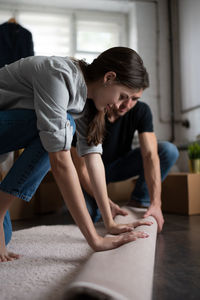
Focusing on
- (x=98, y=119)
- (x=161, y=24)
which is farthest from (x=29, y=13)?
(x=98, y=119)

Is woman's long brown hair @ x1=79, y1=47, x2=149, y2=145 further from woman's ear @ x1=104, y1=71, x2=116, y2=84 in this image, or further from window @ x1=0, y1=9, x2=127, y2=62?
window @ x1=0, y1=9, x2=127, y2=62

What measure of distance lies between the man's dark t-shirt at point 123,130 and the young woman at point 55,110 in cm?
76

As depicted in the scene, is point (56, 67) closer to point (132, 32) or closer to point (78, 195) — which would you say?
point (78, 195)

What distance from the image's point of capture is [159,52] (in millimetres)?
4082

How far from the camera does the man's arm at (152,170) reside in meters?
1.59

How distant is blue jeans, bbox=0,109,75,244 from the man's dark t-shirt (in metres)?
0.91

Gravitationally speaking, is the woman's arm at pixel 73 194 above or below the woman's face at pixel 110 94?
below

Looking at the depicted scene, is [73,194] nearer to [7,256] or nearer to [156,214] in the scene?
[7,256]

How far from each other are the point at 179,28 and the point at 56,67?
11.2ft

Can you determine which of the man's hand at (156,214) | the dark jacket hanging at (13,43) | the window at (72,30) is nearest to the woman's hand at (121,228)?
the man's hand at (156,214)

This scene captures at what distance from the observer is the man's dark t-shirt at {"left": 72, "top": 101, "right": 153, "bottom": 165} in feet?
6.32

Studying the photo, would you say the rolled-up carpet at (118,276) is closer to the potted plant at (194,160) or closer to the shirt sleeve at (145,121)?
the shirt sleeve at (145,121)

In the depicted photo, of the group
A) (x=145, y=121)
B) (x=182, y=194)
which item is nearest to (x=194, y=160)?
(x=182, y=194)

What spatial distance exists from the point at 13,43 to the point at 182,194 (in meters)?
1.83
